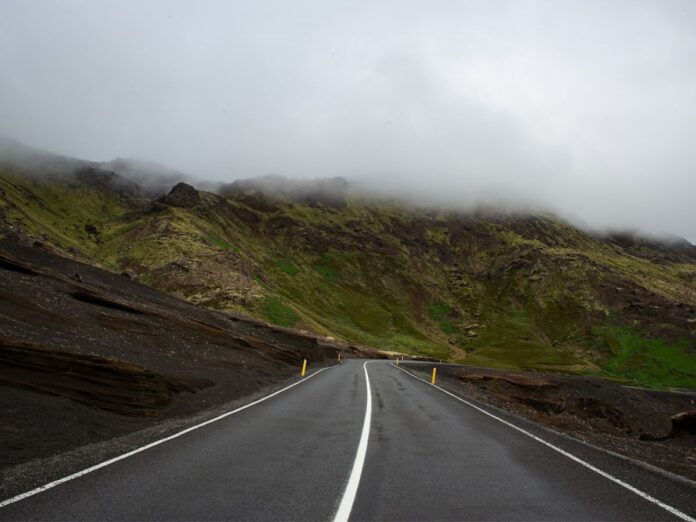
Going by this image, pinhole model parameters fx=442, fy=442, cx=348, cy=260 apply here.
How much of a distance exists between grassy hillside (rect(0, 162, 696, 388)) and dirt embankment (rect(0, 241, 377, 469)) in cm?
3884

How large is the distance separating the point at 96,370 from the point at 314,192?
180047 millimetres

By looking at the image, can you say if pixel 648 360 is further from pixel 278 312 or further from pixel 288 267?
pixel 288 267

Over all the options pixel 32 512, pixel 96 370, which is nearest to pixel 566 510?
pixel 32 512

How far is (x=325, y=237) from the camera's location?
515ft

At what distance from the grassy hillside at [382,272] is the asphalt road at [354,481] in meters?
61.1

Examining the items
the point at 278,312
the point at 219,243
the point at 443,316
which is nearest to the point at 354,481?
the point at 278,312

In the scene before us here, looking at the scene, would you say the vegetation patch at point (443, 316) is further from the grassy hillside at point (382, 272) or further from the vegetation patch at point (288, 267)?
the vegetation patch at point (288, 267)

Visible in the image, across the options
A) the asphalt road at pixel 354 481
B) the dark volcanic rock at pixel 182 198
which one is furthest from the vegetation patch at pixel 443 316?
the asphalt road at pixel 354 481

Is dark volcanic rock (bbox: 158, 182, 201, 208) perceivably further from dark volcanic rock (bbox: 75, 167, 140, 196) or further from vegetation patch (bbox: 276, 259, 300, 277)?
dark volcanic rock (bbox: 75, 167, 140, 196)

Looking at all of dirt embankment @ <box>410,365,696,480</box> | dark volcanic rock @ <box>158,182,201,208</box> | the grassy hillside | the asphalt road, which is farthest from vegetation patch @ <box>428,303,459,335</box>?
the asphalt road

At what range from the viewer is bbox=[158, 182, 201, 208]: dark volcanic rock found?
113312mm

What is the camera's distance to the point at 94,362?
1348 cm

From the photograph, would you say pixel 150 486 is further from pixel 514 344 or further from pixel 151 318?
pixel 514 344

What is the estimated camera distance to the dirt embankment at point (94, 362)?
10203mm
